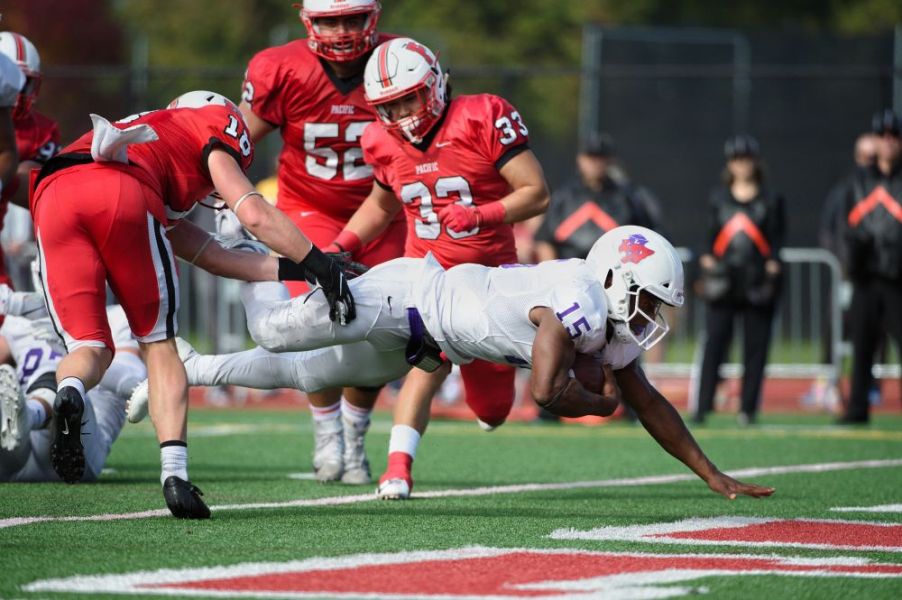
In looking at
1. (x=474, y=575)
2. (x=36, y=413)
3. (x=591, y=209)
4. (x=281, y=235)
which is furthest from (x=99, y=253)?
(x=591, y=209)

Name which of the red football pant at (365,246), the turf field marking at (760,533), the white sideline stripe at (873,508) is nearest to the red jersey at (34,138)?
the red football pant at (365,246)

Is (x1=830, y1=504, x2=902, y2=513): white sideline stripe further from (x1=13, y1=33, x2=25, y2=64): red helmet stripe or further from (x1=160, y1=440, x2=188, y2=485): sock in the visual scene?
(x1=13, y1=33, x2=25, y2=64): red helmet stripe

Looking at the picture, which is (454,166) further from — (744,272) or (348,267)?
(744,272)

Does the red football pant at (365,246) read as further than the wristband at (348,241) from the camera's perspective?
Yes

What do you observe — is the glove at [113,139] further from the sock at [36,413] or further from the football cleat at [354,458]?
the football cleat at [354,458]

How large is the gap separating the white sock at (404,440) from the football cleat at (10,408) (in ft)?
4.79

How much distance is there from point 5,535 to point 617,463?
154 inches

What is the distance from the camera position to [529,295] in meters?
5.18

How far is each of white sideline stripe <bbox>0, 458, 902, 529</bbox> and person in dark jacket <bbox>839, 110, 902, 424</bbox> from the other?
8.67ft

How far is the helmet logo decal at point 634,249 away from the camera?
5.09 m

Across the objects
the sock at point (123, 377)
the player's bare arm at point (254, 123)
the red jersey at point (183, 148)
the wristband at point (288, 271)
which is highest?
the player's bare arm at point (254, 123)

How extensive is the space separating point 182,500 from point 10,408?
947 mm

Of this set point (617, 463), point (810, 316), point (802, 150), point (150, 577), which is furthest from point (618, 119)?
point (150, 577)

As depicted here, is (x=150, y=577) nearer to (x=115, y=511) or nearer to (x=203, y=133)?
(x=115, y=511)
